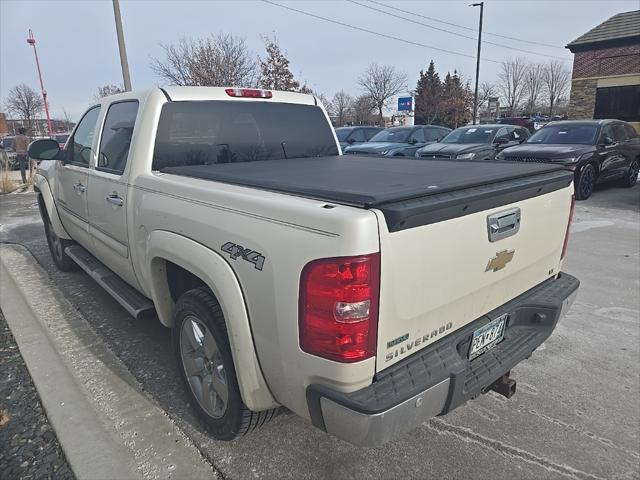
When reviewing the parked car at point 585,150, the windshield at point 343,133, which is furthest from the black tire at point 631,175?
the windshield at point 343,133

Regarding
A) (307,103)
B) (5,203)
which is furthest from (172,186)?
(5,203)

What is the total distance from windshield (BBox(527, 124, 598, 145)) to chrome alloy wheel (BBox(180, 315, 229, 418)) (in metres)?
10.2

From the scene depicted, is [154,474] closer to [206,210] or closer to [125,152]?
[206,210]

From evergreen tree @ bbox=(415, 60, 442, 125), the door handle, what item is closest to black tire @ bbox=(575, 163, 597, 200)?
the door handle

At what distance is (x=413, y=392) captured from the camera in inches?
69.5

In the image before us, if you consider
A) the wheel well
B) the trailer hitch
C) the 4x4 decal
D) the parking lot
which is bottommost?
the parking lot

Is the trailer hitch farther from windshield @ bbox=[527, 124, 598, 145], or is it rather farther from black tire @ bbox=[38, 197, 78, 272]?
windshield @ bbox=[527, 124, 598, 145]

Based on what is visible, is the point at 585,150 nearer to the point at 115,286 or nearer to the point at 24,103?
the point at 115,286

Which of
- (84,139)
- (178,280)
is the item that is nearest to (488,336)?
(178,280)

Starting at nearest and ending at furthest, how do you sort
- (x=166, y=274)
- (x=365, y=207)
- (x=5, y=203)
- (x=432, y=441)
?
(x=365, y=207) < (x=432, y=441) < (x=166, y=274) < (x=5, y=203)

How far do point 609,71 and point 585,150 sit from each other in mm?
14374

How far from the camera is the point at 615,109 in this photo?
20.5 m

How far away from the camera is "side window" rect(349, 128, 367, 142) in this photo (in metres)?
16.2

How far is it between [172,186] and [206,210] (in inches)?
17.7
